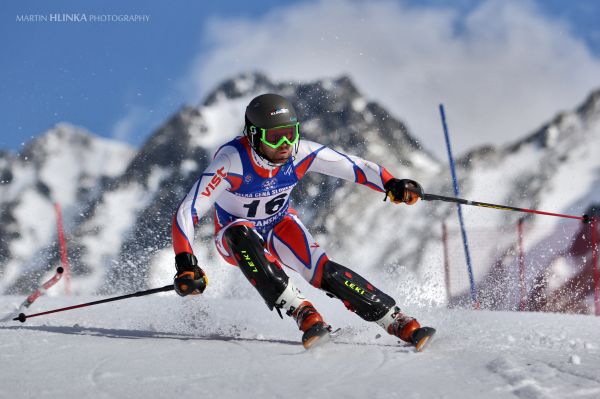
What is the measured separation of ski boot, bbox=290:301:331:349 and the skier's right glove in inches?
25.6

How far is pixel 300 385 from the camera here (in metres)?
3.36

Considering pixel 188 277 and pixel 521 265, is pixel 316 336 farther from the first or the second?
pixel 521 265

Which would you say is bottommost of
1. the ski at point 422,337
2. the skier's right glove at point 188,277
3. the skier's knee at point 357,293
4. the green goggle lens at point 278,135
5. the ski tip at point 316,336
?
the ski at point 422,337

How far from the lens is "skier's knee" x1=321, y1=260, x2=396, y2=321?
454cm

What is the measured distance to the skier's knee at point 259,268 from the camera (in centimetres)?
455

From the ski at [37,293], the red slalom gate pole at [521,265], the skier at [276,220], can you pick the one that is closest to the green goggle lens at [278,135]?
the skier at [276,220]

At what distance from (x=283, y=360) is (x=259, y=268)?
2.53 ft

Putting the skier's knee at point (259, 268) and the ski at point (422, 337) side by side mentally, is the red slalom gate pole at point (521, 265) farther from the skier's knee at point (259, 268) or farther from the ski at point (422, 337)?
the skier's knee at point (259, 268)

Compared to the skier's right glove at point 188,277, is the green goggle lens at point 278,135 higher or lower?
higher

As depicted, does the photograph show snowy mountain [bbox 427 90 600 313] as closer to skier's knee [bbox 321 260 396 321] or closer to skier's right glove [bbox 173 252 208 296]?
skier's knee [bbox 321 260 396 321]

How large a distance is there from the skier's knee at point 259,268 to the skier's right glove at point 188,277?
36 centimetres

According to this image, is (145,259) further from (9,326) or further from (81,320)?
(9,326)

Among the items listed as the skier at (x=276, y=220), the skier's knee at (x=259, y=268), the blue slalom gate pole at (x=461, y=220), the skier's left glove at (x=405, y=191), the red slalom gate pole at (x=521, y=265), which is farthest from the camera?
the red slalom gate pole at (x=521, y=265)

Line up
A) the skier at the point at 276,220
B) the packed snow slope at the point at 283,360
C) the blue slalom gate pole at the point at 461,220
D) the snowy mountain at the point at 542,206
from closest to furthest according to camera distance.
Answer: the packed snow slope at the point at 283,360
the skier at the point at 276,220
the blue slalom gate pole at the point at 461,220
the snowy mountain at the point at 542,206
